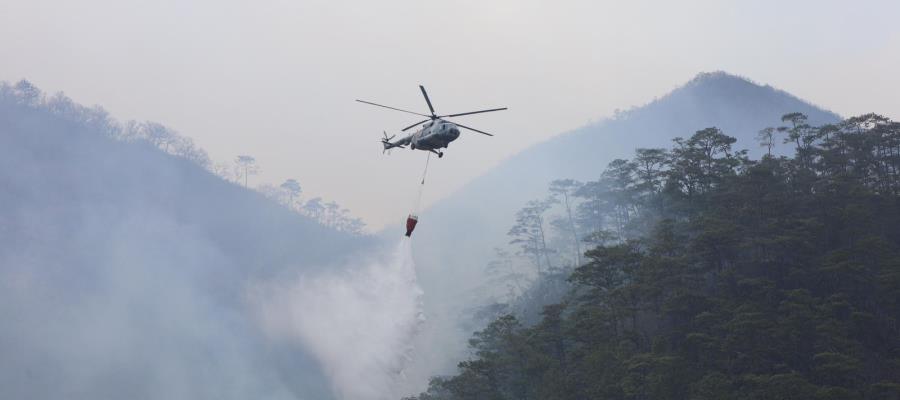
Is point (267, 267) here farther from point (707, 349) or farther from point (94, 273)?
point (707, 349)

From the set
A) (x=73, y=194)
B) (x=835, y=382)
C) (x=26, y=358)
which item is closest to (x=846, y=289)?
(x=835, y=382)

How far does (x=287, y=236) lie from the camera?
499ft

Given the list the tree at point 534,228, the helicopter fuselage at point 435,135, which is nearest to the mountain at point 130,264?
the tree at point 534,228

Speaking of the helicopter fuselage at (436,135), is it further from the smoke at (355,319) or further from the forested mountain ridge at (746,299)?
the forested mountain ridge at (746,299)

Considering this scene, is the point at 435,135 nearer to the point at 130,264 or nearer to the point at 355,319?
the point at 355,319

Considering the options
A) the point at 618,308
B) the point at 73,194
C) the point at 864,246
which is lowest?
the point at 618,308

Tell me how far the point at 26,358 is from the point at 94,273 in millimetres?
24380

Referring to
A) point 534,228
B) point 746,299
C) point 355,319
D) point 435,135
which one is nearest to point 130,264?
point 355,319

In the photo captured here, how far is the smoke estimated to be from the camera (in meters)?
50.9

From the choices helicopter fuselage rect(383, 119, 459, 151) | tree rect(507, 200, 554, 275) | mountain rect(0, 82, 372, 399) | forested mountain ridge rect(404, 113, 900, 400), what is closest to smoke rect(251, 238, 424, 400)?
mountain rect(0, 82, 372, 399)

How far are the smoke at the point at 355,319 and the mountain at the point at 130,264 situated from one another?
3627mm

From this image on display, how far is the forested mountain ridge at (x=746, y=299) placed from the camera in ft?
119

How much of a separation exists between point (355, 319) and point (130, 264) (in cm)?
6355

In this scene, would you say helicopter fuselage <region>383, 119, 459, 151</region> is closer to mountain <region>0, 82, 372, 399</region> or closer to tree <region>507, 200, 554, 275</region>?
tree <region>507, 200, 554, 275</region>
